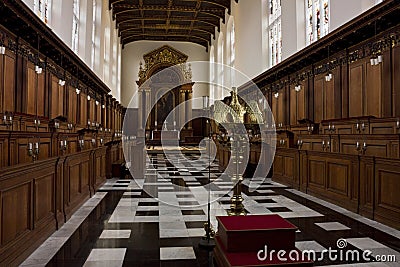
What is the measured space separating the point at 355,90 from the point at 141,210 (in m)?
6.26

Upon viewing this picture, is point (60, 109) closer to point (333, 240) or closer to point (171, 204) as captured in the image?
point (171, 204)

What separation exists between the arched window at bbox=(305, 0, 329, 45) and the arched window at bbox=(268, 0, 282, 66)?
246 cm

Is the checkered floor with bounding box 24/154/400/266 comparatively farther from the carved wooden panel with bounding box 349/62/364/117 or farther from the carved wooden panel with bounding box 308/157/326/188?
the carved wooden panel with bounding box 349/62/364/117

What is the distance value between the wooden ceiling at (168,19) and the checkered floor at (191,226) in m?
16.1

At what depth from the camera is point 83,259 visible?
147 inches

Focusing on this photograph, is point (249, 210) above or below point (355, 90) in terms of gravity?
below

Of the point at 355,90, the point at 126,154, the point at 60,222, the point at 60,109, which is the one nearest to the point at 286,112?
the point at 355,90

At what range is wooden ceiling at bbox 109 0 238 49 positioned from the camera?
22188 mm

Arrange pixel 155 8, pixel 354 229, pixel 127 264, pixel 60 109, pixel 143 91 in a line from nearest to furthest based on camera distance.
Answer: pixel 127 264 < pixel 354 229 < pixel 60 109 < pixel 155 8 < pixel 143 91

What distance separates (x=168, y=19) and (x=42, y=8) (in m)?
14.6

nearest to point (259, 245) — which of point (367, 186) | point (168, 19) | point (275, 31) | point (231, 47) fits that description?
point (367, 186)

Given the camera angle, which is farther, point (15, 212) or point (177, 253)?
point (177, 253)

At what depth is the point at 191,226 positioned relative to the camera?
5.11 metres

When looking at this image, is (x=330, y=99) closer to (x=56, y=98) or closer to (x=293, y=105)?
(x=293, y=105)
